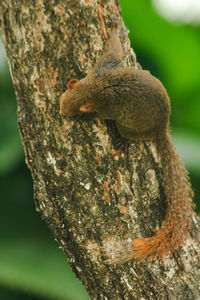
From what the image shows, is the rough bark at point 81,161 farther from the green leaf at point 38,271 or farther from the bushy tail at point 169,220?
the green leaf at point 38,271

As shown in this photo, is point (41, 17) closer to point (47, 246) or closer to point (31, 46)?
point (31, 46)

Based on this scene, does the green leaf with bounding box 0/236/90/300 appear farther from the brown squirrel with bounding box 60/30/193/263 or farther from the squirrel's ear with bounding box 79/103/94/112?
the squirrel's ear with bounding box 79/103/94/112

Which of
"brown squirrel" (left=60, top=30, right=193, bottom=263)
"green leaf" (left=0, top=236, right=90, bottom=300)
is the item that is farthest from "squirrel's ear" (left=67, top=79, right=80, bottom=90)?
"green leaf" (left=0, top=236, right=90, bottom=300)

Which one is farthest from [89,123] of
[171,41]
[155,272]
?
[171,41]

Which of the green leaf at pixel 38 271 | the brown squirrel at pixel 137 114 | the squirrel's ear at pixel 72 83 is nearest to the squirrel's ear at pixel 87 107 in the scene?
the brown squirrel at pixel 137 114

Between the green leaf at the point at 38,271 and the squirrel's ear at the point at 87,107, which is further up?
the squirrel's ear at the point at 87,107

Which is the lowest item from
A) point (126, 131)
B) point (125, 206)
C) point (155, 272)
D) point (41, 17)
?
point (155, 272)

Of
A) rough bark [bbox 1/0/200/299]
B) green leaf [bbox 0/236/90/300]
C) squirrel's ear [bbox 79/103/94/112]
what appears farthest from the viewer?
green leaf [bbox 0/236/90/300]

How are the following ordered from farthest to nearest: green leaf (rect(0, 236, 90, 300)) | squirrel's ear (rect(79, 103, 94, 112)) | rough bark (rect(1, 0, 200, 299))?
green leaf (rect(0, 236, 90, 300)) < squirrel's ear (rect(79, 103, 94, 112)) < rough bark (rect(1, 0, 200, 299))
